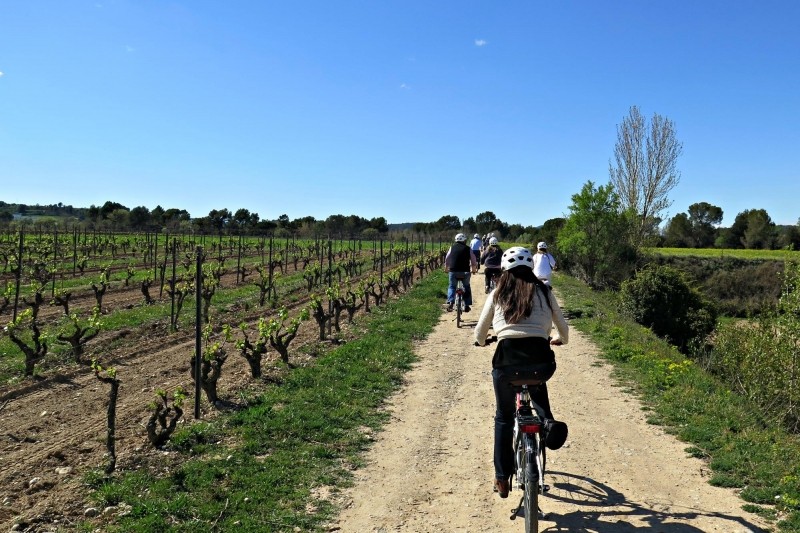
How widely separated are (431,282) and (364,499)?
20717 millimetres

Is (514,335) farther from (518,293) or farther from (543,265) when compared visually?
(543,265)

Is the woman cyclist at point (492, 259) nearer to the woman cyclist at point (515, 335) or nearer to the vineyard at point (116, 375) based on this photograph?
the vineyard at point (116, 375)

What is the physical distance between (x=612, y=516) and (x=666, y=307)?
19461 mm

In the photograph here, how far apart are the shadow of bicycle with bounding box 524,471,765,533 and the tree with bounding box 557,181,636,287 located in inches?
1119

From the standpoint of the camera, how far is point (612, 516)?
4742 mm

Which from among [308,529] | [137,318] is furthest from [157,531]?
[137,318]

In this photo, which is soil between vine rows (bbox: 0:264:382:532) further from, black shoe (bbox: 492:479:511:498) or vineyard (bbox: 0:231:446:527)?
black shoe (bbox: 492:479:511:498)

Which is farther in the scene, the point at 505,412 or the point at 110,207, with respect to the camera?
the point at 110,207

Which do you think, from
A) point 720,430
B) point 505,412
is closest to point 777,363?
point 720,430

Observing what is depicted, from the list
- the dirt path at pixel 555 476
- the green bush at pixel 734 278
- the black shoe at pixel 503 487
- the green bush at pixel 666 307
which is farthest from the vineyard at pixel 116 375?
the green bush at pixel 734 278

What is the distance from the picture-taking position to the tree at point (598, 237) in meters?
32.0

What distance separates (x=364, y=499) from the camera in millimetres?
5207

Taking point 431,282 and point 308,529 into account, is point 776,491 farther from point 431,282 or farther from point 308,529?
point 431,282

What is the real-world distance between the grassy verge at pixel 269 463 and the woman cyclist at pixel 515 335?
161 cm
